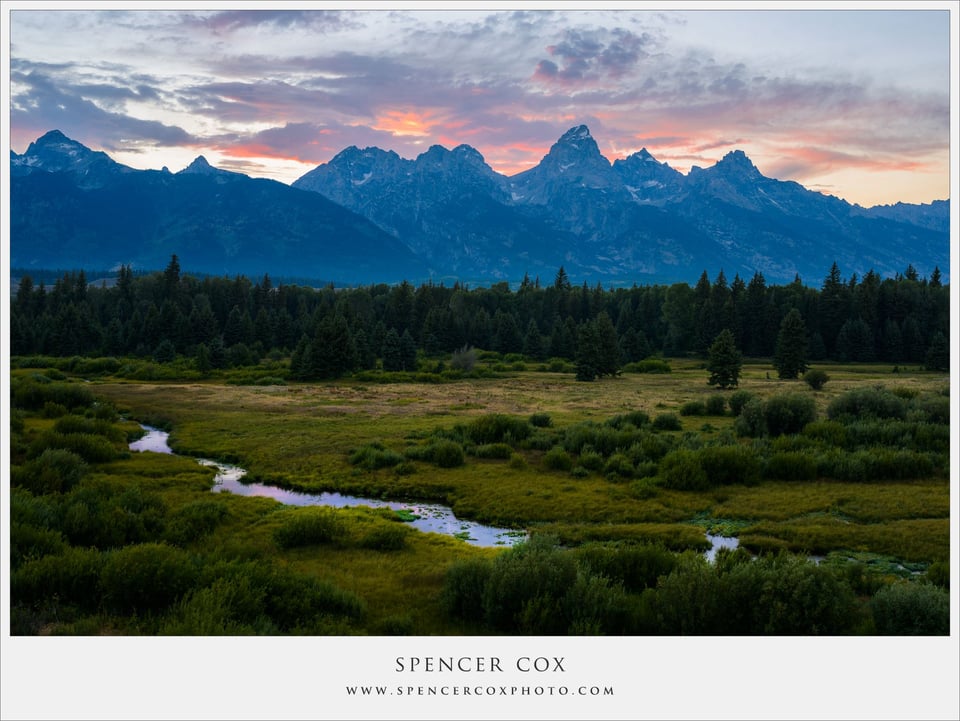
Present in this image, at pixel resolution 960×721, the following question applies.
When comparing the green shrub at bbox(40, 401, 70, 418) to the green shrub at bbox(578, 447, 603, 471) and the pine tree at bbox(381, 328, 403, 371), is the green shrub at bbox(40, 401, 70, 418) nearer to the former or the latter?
the green shrub at bbox(578, 447, 603, 471)

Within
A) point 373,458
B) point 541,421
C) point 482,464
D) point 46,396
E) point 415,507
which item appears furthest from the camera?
point 46,396

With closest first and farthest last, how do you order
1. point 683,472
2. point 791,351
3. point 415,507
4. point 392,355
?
point 415,507
point 683,472
point 791,351
point 392,355

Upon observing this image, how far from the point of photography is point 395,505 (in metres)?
23.8

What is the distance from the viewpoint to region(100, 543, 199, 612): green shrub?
11.5 m

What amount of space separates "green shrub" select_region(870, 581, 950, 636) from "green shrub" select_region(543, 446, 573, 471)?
54.0ft

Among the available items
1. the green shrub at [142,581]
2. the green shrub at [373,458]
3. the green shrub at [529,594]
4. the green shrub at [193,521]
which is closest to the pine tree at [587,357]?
the green shrub at [373,458]

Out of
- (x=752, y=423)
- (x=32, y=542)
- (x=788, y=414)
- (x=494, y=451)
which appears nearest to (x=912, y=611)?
(x=32, y=542)

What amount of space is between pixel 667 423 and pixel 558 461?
37.9 feet

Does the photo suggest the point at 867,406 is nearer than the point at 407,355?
Yes

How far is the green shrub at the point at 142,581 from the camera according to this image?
1145cm

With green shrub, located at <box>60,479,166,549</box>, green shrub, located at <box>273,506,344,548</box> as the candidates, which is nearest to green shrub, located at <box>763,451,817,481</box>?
green shrub, located at <box>273,506,344,548</box>

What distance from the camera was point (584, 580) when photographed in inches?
469

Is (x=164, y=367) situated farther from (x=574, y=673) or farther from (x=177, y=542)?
(x=574, y=673)

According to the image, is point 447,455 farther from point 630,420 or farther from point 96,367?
point 96,367
